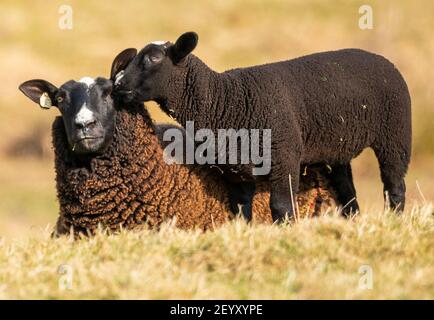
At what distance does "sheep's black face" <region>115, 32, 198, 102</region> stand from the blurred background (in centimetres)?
958

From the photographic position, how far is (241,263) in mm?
6637

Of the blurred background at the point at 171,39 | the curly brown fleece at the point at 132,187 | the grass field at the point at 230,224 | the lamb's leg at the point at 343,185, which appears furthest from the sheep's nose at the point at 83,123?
the blurred background at the point at 171,39

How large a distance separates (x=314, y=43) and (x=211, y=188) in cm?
2005

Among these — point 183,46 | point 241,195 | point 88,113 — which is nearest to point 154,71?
point 183,46

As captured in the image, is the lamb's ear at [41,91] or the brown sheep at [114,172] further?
the lamb's ear at [41,91]

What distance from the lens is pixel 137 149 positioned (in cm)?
923

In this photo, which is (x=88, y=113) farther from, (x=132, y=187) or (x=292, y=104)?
(x=292, y=104)

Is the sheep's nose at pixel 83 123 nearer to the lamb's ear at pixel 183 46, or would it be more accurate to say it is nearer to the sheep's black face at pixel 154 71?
the sheep's black face at pixel 154 71

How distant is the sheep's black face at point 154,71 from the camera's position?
898 cm

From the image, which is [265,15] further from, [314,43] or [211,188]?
[211,188]

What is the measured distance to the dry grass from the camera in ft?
20.4

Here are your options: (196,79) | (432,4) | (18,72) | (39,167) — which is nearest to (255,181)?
(196,79)

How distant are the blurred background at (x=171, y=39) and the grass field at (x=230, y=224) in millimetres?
54

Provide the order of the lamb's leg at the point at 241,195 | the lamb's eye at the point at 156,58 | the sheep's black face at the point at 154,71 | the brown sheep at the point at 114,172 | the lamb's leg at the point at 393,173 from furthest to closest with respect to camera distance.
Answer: the lamb's leg at the point at 393,173 < the lamb's leg at the point at 241,195 < the lamb's eye at the point at 156,58 < the sheep's black face at the point at 154,71 < the brown sheep at the point at 114,172
